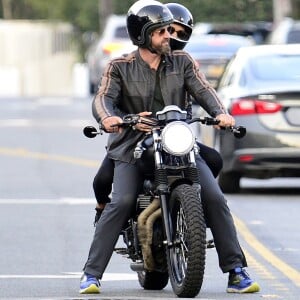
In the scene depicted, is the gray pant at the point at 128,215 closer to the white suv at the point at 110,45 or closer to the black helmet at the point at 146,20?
the black helmet at the point at 146,20

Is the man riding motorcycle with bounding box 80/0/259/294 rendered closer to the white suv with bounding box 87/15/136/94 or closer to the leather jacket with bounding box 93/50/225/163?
the leather jacket with bounding box 93/50/225/163

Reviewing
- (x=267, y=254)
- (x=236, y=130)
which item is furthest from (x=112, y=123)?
(x=267, y=254)

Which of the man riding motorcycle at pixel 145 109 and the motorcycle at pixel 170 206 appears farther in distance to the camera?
the man riding motorcycle at pixel 145 109

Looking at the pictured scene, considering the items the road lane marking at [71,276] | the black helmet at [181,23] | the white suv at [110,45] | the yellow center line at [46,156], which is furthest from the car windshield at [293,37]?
the black helmet at [181,23]

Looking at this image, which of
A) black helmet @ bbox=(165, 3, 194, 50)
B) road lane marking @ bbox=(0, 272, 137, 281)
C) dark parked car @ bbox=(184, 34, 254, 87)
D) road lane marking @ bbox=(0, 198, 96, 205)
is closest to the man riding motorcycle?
black helmet @ bbox=(165, 3, 194, 50)

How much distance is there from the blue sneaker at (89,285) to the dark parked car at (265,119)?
7.22 meters

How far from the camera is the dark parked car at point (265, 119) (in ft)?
55.2

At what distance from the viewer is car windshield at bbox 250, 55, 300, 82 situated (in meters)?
17.1

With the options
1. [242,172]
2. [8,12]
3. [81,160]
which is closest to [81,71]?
[8,12]

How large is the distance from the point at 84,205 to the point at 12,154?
719 cm

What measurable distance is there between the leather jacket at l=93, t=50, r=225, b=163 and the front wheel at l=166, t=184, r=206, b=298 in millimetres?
538

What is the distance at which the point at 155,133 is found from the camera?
9586mm

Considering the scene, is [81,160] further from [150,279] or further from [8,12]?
[8,12]

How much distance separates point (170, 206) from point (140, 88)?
0.76m
